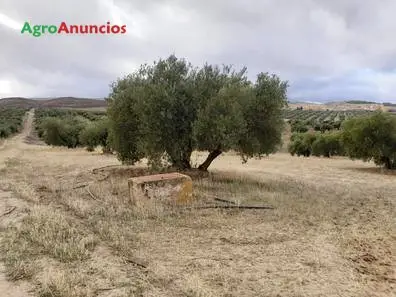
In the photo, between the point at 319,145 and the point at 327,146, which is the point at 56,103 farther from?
the point at 327,146

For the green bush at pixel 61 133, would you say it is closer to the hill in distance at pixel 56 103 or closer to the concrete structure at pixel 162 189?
the concrete structure at pixel 162 189

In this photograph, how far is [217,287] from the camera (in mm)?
6312

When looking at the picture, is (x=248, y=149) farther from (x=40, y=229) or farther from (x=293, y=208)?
(x=40, y=229)

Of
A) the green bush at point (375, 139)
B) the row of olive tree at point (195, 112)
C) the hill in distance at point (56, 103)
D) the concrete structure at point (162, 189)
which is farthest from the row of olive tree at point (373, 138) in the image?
the hill in distance at point (56, 103)

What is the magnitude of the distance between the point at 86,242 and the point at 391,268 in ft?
18.1

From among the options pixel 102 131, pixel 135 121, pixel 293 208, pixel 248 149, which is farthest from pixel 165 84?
pixel 102 131

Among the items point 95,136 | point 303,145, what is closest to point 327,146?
point 303,145

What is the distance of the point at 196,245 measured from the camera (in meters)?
8.34

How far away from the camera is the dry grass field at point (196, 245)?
6.36m

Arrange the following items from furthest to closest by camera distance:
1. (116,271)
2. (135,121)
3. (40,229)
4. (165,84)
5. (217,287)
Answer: (135,121)
(165,84)
(40,229)
(116,271)
(217,287)

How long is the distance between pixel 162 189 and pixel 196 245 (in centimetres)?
361

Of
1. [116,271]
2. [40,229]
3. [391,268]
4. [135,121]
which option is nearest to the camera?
[116,271]

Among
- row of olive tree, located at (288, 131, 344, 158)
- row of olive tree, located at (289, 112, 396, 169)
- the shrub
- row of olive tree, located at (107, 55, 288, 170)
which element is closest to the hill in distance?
the shrub

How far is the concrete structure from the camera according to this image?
37.9 ft
